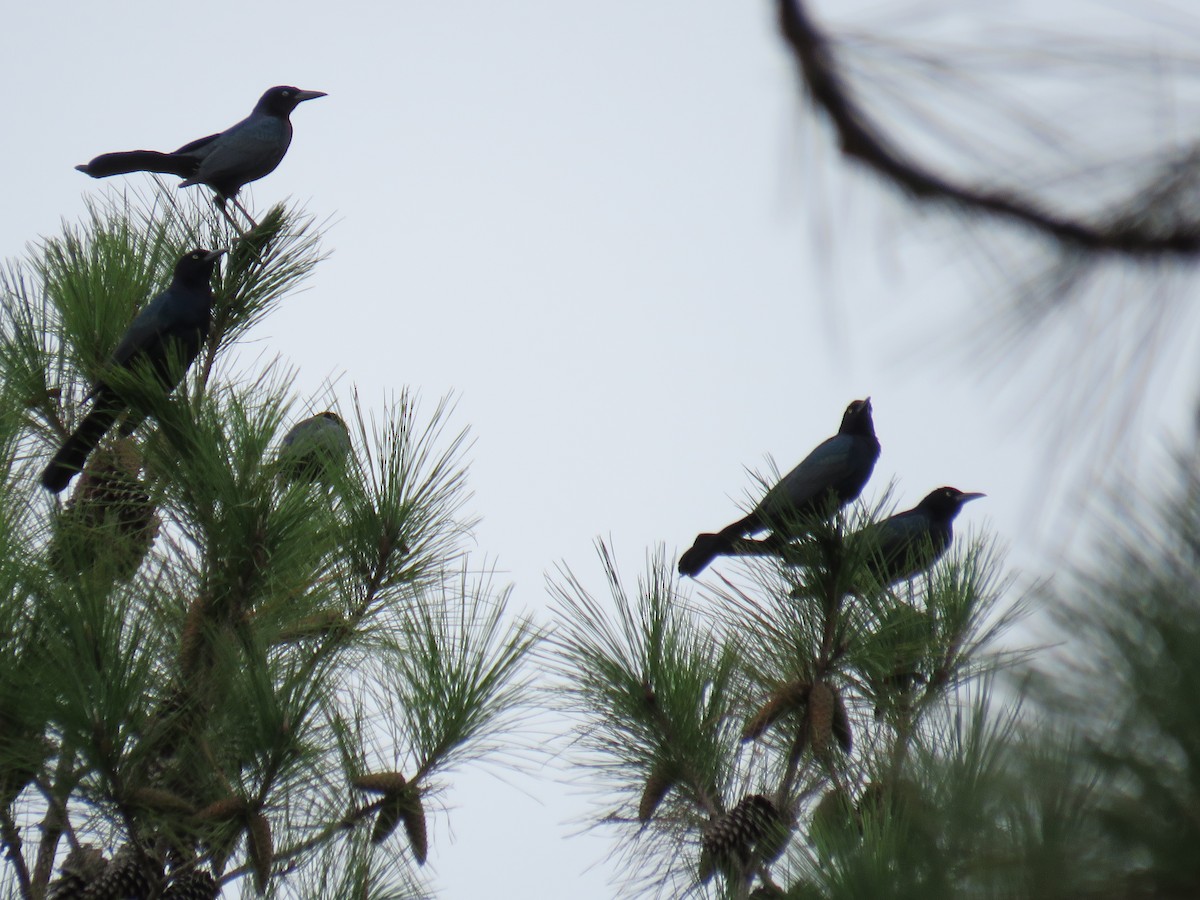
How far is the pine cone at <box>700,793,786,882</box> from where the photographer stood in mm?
2379

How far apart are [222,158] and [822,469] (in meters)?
2.66

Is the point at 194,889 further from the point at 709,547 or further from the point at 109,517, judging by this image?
the point at 709,547

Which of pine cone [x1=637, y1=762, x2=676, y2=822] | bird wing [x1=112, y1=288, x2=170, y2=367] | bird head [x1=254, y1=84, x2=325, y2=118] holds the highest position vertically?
bird head [x1=254, y1=84, x2=325, y2=118]

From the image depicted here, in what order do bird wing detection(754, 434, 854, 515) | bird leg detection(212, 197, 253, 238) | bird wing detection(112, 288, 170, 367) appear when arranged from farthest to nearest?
1. bird wing detection(754, 434, 854, 515)
2. bird leg detection(212, 197, 253, 238)
3. bird wing detection(112, 288, 170, 367)

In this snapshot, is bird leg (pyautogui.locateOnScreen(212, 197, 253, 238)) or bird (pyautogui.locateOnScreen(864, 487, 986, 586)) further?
bird leg (pyautogui.locateOnScreen(212, 197, 253, 238))

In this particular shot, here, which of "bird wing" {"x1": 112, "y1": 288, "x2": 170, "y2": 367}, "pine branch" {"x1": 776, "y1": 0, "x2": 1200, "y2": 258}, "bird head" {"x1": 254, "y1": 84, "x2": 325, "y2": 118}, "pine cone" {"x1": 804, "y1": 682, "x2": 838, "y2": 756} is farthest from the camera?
"bird head" {"x1": 254, "y1": 84, "x2": 325, "y2": 118}

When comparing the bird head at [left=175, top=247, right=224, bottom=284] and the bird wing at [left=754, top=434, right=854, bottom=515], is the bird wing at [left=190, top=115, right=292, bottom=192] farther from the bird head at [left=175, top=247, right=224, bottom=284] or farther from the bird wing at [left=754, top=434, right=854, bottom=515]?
the bird wing at [left=754, top=434, right=854, bottom=515]

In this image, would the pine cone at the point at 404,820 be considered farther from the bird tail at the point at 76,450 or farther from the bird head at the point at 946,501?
the bird head at the point at 946,501

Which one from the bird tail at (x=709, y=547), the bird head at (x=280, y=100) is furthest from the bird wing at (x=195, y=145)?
the bird tail at (x=709, y=547)

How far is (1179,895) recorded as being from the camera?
70 centimetres

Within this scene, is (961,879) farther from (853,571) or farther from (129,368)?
(129,368)

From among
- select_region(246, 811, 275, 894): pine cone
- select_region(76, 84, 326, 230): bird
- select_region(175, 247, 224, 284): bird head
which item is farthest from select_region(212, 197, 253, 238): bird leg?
select_region(246, 811, 275, 894): pine cone

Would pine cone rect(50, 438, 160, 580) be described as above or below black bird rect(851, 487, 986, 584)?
below

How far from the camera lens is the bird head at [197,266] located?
11.3 feet
